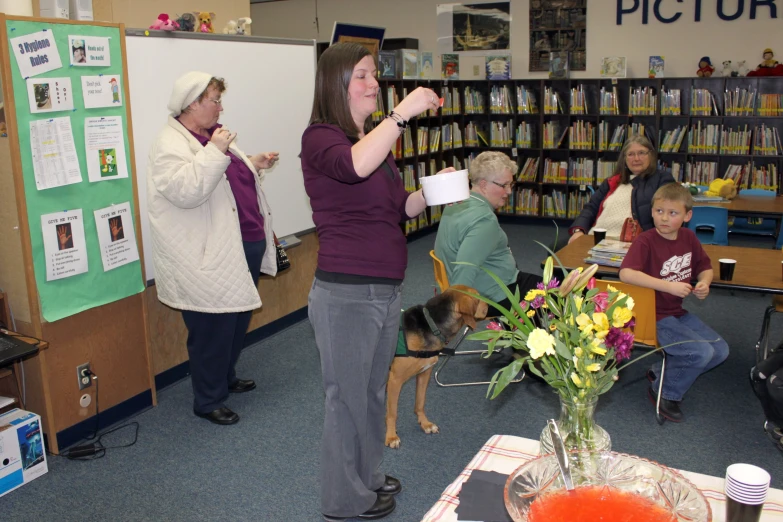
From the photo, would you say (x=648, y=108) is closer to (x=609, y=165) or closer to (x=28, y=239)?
(x=609, y=165)

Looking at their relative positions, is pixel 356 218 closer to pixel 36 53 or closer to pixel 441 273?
pixel 441 273

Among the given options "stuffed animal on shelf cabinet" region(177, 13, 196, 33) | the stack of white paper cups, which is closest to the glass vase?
the stack of white paper cups

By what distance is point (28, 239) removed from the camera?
2.77 m

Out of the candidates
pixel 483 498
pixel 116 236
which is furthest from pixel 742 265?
pixel 116 236

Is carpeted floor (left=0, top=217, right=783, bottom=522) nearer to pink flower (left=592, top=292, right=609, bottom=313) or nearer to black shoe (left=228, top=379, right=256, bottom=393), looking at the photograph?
black shoe (left=228, top=379, right=256, bottom=393)

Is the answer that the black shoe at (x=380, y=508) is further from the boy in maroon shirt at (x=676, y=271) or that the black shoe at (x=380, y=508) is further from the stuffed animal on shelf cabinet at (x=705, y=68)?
the stuffed animal on shelf cabinet at (x=705, y=68)

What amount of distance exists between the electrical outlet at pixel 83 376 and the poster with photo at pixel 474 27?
22.7ft

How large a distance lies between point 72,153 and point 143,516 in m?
1.49

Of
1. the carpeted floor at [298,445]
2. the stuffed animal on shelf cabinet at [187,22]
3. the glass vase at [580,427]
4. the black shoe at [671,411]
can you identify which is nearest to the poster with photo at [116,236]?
the carpeted floor at [298,445]

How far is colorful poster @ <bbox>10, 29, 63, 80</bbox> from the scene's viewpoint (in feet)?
8.70

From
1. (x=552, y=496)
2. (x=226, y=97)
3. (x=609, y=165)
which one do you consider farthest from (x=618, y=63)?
(x=552, y=496)

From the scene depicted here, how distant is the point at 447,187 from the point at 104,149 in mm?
1807

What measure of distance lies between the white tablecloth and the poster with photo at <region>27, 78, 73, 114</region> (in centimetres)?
→ 223

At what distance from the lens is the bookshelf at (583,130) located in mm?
7109
